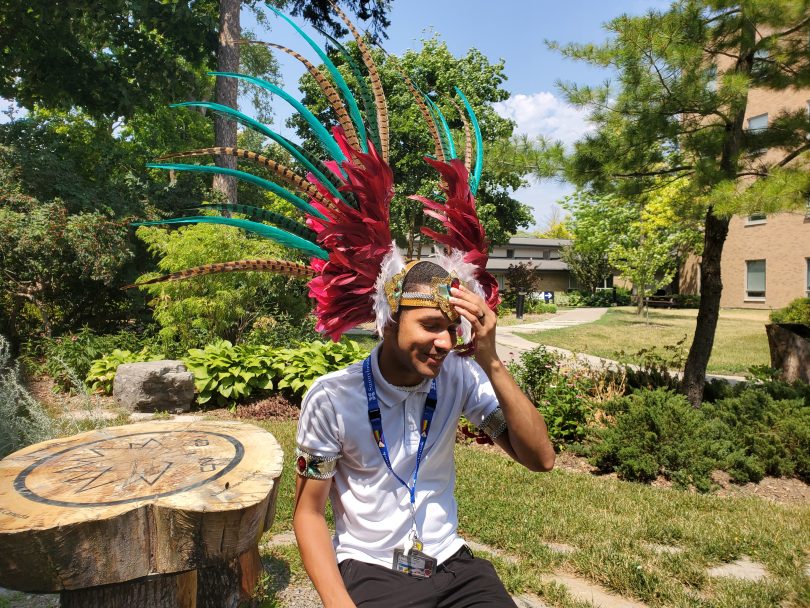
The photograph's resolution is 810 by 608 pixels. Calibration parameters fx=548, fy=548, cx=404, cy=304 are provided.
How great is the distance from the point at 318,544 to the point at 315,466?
0.25 meters

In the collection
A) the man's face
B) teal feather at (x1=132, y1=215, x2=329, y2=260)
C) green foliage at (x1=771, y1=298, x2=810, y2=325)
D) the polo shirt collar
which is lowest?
green foliage at (x1=771, y1=298, x2=810, y2=325)

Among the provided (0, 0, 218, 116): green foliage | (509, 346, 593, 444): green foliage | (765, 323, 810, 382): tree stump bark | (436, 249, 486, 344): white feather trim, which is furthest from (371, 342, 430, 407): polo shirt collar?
(0, 0, 218, 116): green foliage

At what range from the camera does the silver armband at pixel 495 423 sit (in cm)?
208

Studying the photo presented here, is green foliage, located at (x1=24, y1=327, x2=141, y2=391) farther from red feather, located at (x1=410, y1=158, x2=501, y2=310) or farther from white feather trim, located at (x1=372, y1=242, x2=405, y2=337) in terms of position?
red feather, located at (x1=410, y1=158, x2=501, y2=310)

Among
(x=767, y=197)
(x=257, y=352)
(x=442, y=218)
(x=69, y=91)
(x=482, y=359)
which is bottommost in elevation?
(x=257, y=352)

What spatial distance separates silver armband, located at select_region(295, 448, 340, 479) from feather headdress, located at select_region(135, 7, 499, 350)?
0.43 m

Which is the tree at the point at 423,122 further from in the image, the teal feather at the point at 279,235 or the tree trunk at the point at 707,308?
the teal feather at the point at 279,235

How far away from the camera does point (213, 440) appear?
2996 millimetres

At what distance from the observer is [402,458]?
195 centimetres

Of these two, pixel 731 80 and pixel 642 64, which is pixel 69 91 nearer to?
pixel 642 64

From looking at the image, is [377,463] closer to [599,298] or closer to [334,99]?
[334,99]

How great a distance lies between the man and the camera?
181 cm

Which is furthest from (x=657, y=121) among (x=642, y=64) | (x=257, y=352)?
(x=257, y=352)

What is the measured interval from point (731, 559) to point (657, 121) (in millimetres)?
4569
